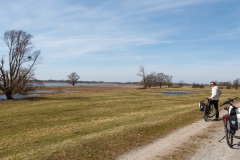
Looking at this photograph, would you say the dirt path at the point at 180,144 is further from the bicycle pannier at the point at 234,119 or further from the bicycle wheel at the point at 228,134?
the bicycle pannier at the point at 234,119

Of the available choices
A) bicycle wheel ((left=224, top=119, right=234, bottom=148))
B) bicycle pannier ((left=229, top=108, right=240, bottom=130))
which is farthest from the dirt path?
bicycle pannier ((left=229, top=108, right=240, bottom=130))

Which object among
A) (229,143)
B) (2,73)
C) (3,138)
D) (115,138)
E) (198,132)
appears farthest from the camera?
(2,73)

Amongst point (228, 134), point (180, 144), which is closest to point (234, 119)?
point (228, 134)

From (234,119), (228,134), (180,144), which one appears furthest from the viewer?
(180,144)

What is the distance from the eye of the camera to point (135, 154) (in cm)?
672

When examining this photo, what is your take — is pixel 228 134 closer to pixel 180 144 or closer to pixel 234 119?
pixel 234 119

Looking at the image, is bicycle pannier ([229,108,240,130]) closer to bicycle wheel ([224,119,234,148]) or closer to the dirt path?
bicycle wheel ([224,119,234,148])

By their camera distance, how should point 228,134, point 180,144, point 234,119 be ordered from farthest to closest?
1. point 180,144
2. point 228,134
3. point 234,119

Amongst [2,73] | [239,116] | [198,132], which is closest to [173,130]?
[198,132]

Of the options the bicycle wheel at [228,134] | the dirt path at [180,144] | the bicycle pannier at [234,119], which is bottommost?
the dirt path at [180,144]

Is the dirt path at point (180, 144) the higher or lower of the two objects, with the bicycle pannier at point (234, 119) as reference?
lower

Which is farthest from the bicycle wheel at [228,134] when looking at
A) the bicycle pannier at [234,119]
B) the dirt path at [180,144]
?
the bicycle pannier at [234,119]

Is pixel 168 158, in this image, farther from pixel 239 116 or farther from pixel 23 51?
pixel 23 51

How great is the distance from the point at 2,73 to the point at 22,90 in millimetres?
4456
